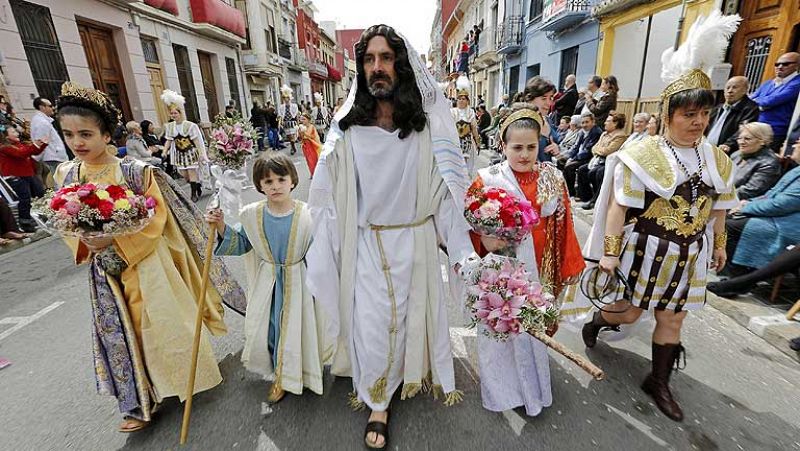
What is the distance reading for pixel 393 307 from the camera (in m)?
2.10

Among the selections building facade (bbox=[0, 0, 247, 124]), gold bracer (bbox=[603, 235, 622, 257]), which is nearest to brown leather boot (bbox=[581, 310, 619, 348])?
gold bracer (bbox=[603, 235, 622, 257])

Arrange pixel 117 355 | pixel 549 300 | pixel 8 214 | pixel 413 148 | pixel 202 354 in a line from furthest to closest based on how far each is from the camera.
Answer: pixel 8 214, pixel 202 354, pixel 117 355, pixel 413 148, pixel 549 300

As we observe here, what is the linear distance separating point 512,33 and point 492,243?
67.6 feet

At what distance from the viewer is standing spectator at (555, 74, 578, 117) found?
9.04 meters

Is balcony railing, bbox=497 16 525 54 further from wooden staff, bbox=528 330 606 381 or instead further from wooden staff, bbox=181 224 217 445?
wooden staff, bbox=528 330 606 381

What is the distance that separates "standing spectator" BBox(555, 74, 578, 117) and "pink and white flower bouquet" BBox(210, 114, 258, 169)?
340 inches

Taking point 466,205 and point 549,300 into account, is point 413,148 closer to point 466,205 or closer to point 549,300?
point 466,205

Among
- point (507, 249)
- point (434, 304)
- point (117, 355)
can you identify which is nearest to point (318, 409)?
point (434, 304)

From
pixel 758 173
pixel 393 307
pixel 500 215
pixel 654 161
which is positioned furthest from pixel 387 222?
pixel 758 173

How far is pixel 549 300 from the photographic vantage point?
183 cm

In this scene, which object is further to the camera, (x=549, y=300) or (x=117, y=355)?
(x=117, y=355)

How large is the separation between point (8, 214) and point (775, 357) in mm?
9242

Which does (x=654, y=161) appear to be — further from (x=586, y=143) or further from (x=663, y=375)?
(x=586, y=143)

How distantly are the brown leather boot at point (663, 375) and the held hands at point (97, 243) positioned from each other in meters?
3.29
